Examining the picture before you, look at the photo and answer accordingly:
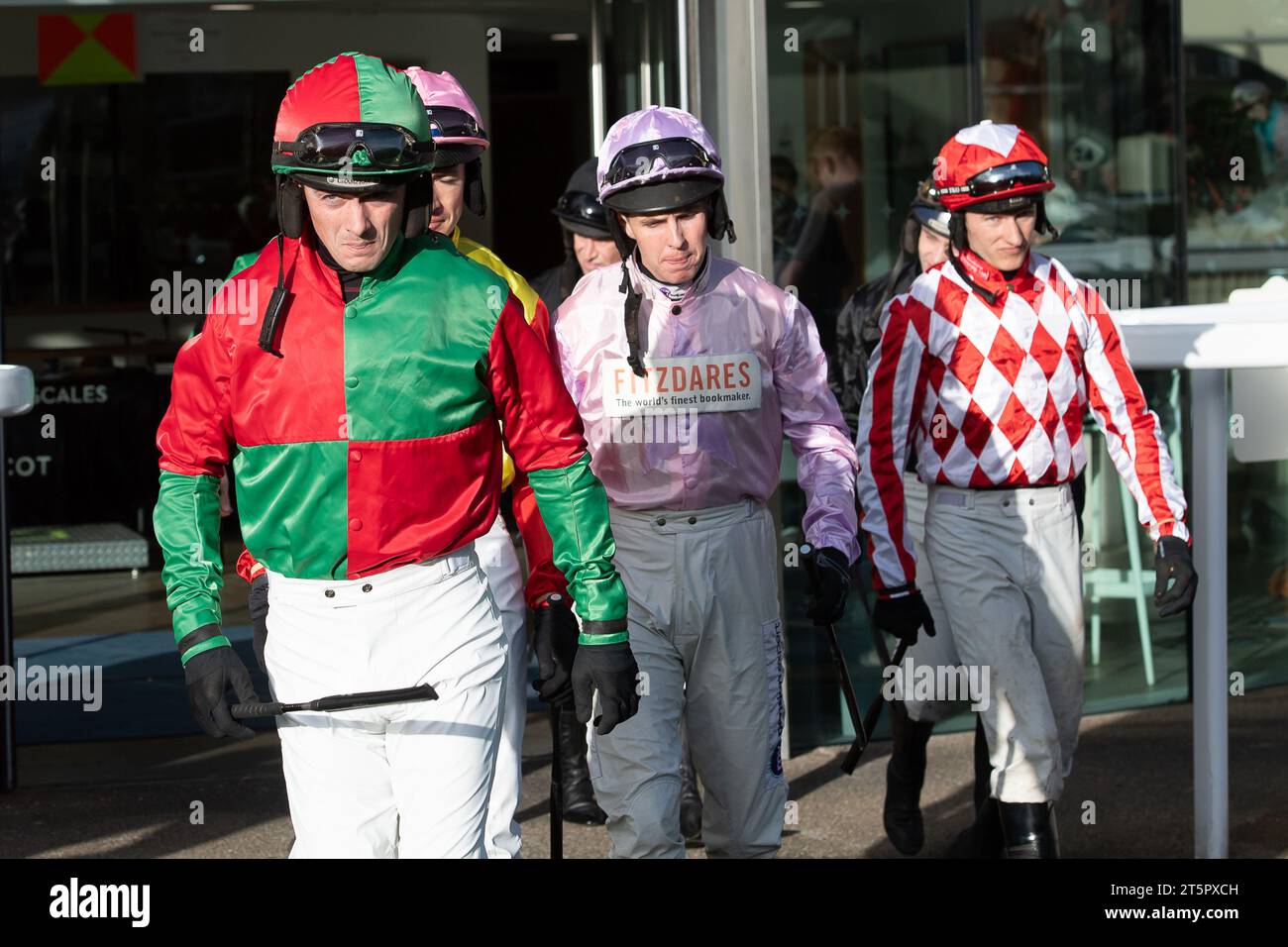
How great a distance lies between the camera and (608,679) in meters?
3.45

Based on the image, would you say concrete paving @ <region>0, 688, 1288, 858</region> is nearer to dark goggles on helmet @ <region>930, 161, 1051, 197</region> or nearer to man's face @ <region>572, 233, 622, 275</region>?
man's face @ <region>572, 233, 622, 275</region>

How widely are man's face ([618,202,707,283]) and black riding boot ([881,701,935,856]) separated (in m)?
1.89

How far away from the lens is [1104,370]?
189 inches

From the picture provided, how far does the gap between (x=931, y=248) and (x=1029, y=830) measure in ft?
6.83

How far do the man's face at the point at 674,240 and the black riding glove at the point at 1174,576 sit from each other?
4.61ft

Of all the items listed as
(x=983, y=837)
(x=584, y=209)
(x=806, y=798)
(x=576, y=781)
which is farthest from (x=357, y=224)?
(x=806, y=798)

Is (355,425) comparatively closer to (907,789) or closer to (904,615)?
(904,615)

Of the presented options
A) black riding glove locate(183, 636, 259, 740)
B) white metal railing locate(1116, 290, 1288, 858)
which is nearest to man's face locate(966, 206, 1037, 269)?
white metal railing locate(1116, 290, 1288, 858)

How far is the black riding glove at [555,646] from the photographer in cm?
370

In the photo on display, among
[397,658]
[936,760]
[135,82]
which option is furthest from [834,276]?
[397,658]
